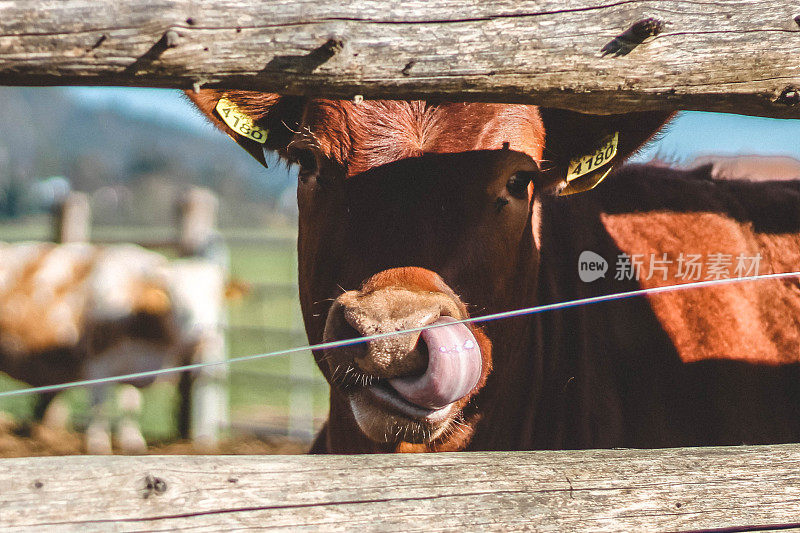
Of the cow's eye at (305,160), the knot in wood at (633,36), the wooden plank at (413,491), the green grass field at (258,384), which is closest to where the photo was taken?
the wooden plank at (413,491)

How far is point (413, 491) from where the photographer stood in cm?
123

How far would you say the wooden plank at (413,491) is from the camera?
1119mm

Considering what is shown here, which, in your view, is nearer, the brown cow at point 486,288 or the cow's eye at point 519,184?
the brown cow at point 486,288

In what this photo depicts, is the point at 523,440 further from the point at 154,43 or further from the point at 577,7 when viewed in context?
the point at 154,43

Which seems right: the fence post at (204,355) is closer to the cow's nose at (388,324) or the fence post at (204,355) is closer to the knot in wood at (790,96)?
the cow's nose at (388,324)

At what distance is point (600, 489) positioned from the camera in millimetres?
1295

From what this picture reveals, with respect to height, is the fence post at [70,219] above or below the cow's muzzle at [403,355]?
above

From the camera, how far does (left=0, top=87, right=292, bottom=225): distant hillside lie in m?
60.1

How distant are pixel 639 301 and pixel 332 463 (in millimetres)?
1714

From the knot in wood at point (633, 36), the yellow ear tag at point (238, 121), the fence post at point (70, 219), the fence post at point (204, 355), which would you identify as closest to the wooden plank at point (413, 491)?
the knot in wood at point (633, 36)

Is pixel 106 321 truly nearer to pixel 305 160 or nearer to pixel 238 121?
pixel 238 121

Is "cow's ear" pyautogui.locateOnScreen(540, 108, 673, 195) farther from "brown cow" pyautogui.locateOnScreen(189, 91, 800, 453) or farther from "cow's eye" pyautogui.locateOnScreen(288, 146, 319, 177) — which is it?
"cow's eye" pyautogui.locateOnScreen(288, 146, 319, 177)

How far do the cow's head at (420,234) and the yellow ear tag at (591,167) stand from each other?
3 centimetres

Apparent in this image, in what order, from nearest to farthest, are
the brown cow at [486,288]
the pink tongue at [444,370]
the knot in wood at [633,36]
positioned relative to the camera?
the knot in wood at [633,36], the pink tongue at [444,370], the brown cow at [486,288]
